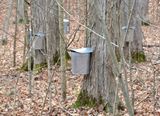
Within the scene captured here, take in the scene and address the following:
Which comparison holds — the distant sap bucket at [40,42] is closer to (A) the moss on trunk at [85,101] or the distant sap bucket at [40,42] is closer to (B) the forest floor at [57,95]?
(B) the forest floor at [57,95]

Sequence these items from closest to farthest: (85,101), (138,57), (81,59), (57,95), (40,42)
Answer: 1. (81,59)
2. (85,101)
3. (57,95)
4. (40,42)
5. (138,57)

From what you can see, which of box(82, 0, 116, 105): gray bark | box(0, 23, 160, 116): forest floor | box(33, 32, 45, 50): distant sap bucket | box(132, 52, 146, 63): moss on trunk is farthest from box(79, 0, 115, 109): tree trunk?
box(132, 52, 146, 63): moss on trunk

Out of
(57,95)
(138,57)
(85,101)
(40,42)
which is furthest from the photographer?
(138,57)

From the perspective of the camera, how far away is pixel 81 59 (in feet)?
17.7

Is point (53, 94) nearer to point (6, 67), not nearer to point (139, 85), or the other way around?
point (139, 85)

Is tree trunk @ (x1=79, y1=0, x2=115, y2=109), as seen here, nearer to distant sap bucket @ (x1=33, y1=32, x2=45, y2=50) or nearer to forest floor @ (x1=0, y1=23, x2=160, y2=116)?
forest floor @ (x1=0, y1=23, x2=160, y2=116)

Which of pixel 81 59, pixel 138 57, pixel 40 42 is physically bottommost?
pixel 138 57

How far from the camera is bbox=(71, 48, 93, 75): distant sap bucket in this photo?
5301 millimetres

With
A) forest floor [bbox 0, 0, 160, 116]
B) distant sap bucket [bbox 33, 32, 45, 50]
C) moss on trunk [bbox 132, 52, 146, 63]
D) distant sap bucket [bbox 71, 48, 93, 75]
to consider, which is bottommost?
forest floor [bbox 0, 0, 160, 116]

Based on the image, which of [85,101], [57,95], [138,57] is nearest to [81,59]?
[85,101]

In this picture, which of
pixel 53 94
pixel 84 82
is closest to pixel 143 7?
pixel 53 94

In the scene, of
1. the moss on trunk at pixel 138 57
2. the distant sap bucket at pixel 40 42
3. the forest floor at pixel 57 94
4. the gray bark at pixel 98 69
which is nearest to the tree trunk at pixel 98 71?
the gray bark at pixel 98 69

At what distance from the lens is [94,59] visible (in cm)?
546

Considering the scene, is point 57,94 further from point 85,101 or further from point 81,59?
point 81,59
